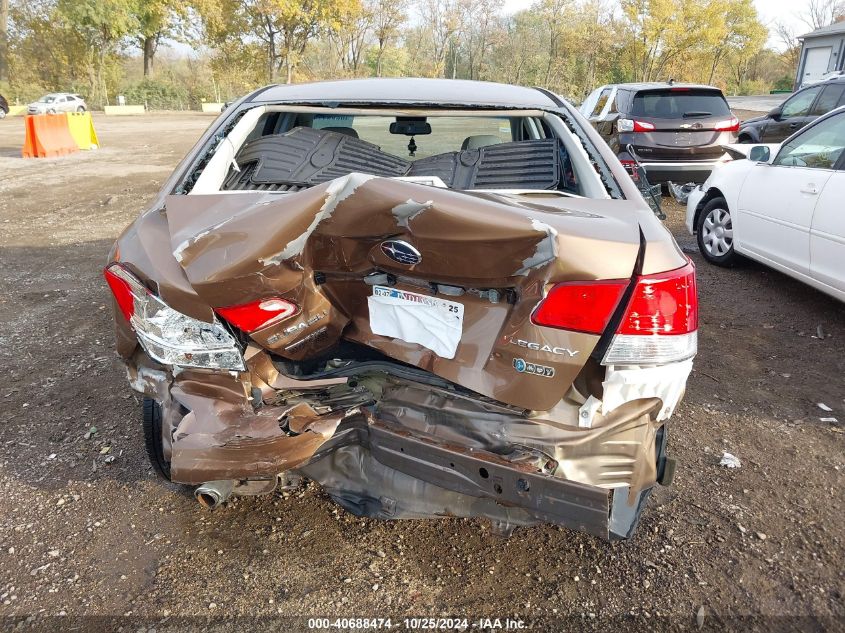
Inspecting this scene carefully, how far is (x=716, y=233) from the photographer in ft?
19.9

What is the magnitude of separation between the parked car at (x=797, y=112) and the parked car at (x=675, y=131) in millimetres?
1618

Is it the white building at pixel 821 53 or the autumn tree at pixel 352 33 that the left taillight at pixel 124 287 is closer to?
the white building at pixel 821 53

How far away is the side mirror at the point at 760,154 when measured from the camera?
519cm

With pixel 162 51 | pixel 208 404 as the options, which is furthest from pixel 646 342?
pixel 162 51

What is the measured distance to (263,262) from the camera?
1782 mm

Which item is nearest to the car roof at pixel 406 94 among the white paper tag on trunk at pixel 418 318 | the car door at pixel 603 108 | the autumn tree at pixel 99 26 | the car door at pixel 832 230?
the white paper tag on trunk at pixel 418 318

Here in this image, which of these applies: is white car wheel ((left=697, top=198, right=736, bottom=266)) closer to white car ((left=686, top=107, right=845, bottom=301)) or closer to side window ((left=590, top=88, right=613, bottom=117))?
white car ((left=686, top=107, right=845, bottom=301))

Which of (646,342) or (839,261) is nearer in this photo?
(646,342)

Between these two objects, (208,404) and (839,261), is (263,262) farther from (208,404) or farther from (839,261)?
(839,261)

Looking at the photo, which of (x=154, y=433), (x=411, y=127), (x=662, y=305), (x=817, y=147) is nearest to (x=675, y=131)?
(x=817, y=147)

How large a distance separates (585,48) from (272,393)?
4716 centimetres

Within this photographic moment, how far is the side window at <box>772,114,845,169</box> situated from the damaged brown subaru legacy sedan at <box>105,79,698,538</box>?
10.3 ft

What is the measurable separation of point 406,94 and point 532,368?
71.1 inches

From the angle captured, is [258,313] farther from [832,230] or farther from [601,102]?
[601,102]
